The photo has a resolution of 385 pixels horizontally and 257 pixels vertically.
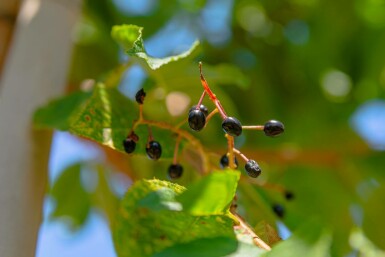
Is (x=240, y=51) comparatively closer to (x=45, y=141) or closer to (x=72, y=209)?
(x=72, y=209)

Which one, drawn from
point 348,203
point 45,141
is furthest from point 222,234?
point 348,203

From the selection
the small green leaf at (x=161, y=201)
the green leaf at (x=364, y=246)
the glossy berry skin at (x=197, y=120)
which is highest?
the glossy berry skin at (x=197, y=120)

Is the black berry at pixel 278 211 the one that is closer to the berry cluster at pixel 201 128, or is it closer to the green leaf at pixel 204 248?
the berry cluster at pixel 201 128

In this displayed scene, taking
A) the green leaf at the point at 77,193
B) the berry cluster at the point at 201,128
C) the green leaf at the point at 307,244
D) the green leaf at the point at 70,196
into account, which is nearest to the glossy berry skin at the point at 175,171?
the berry cluster at the point at 201,128

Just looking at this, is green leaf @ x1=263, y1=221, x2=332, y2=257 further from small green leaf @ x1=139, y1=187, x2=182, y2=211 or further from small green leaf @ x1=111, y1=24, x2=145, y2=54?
small green leaf @ x1=111, y1=24, x2=145, y2=54

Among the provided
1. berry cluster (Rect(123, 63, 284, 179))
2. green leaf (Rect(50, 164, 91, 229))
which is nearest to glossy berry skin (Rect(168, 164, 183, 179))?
berry cluster (Rect(123, 63, 284, 179))

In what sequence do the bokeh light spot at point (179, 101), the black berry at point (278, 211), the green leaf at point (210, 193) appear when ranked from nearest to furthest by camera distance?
1. the green leaf at point (210, 193)
2. the black berry at point (278, 211)
3. the bokeh light spot at point (179, 101)

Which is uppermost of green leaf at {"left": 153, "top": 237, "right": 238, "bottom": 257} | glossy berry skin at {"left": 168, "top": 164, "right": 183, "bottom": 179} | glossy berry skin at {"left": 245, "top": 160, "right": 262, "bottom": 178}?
glossy berry skin at {"left": 245, "top": 160, "right": 262, "bottom": 178}
